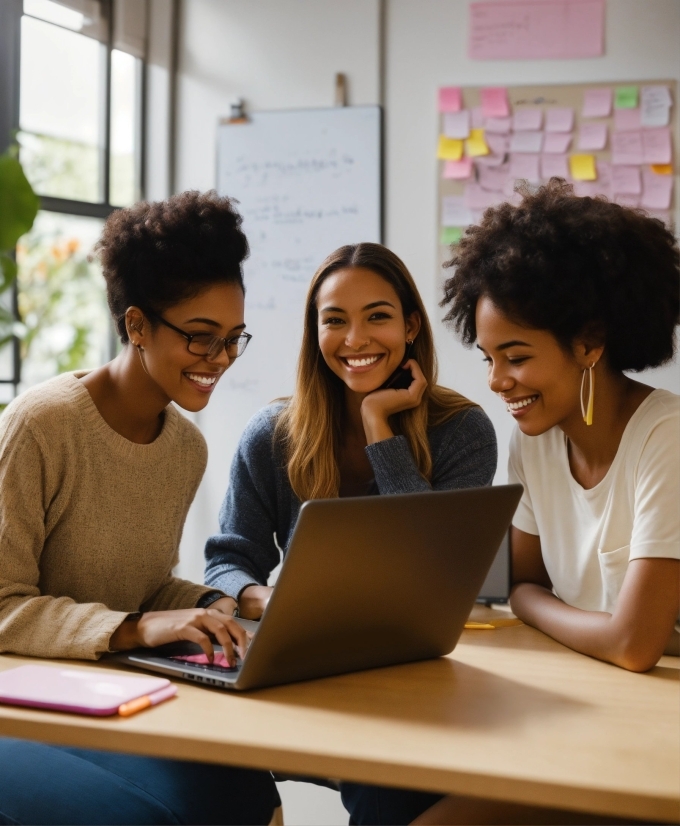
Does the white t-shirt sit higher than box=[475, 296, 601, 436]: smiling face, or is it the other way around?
box=[475, 296, 601, 436]: smiling face

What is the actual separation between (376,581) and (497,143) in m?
2.48

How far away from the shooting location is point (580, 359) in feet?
4.86

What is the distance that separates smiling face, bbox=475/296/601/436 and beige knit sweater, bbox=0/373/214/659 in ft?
1.78

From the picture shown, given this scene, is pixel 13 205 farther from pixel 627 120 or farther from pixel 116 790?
pixel 627 120

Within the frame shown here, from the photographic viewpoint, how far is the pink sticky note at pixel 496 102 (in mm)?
3230

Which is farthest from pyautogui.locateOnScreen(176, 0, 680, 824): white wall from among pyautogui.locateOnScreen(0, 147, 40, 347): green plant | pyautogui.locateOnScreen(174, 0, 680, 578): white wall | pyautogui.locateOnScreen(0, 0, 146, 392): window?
pyautogui.locateOnScreen(0, 147, 40, 347): green plant

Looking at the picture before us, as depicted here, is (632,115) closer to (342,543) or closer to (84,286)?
(84,286)

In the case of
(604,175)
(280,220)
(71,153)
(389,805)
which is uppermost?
(71,153)

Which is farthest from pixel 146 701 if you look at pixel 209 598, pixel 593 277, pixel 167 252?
pixel 593 277

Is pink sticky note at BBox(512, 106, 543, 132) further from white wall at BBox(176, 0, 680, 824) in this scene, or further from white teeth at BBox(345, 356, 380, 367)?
white teeth at BBox(345, 356, 380, 367)

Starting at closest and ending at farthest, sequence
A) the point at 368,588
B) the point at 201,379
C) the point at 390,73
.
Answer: the point at 368,588 → the point at 201,379 → the point at 390,73

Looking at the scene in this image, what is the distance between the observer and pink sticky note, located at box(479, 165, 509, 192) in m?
3.25

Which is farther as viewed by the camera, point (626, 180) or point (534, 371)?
point (626, 180)

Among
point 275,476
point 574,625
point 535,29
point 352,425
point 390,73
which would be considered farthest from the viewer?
point 390,73
